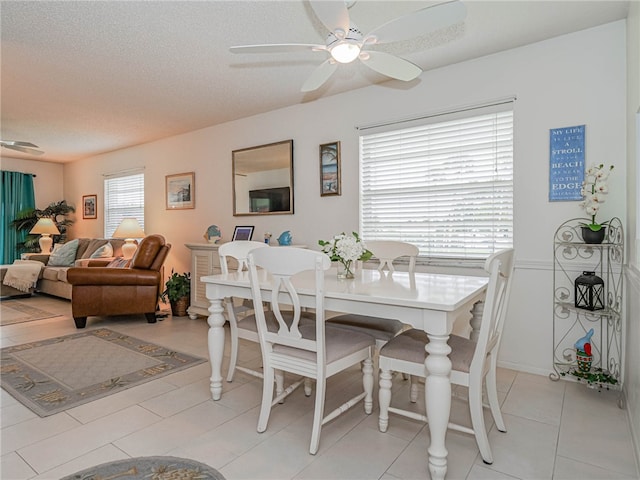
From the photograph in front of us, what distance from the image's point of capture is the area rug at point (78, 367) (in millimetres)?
2416

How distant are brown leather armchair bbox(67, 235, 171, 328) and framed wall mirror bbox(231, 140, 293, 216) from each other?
1098mm

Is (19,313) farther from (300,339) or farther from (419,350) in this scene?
(419,350)

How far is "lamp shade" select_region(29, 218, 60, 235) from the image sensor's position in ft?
21.5

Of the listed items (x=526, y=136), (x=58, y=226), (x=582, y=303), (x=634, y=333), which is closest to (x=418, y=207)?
(x=526, y=136)

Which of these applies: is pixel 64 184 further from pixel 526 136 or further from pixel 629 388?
pixel 629 388

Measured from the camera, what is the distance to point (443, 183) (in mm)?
3229

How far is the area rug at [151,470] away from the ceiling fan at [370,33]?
201 centimetres

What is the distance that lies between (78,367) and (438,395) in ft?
8.91

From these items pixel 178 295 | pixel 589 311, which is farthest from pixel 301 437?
pixel 178 295

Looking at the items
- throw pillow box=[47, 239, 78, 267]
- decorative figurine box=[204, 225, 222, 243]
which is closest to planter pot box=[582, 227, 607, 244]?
decorative figurine box=[204, 225, 222, 243]

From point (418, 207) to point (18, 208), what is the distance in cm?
747

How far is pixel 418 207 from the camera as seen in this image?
11.1 feet

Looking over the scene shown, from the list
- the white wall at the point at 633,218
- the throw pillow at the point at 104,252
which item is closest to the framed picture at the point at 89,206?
the throw pillow at the point at 104,252

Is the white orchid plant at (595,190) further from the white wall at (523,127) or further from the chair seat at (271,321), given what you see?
the chair seat at (271,321)
